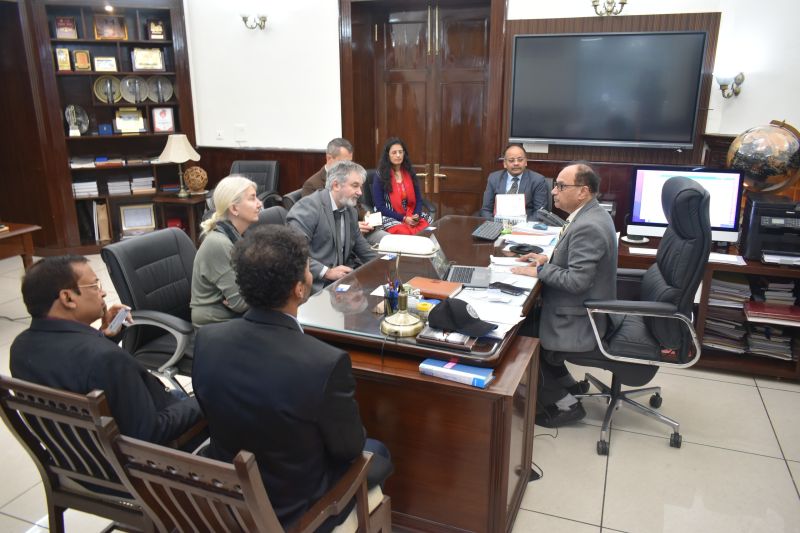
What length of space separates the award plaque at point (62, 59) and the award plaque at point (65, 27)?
136 mm

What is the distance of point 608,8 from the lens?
4914mm

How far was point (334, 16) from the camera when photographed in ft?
19.2

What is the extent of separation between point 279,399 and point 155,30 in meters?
6.04

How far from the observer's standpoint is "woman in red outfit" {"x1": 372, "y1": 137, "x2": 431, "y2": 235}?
4.90 meters

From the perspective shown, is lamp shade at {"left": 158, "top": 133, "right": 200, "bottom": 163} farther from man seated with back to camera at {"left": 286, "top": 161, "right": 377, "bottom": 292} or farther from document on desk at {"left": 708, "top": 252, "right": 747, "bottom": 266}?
document on desk at {"left": 708, "top": 252, "right": 747, "bottom": 266}

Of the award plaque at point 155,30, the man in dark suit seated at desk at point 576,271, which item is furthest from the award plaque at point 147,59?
the man in dark suit seated at desk at point 576,271

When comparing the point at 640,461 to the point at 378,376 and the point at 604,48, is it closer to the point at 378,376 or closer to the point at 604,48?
the point at 378,376

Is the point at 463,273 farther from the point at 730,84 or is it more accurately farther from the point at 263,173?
the point at 263,173

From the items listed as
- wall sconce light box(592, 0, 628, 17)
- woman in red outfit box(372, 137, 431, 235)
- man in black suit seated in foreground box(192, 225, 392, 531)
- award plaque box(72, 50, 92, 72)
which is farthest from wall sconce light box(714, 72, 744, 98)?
award plaque box(72, 50, 92, 72)

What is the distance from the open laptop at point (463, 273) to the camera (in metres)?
2.68

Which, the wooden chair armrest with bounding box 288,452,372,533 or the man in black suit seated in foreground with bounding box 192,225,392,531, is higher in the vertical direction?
the man in black suit seated in foreground with bounding box 192,225,392,531

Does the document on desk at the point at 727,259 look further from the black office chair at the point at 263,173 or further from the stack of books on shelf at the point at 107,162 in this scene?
the stack of books on shelf at the point at 107,162

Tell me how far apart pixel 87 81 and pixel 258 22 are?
1917mm

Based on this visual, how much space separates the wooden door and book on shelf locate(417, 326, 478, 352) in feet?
12.3
